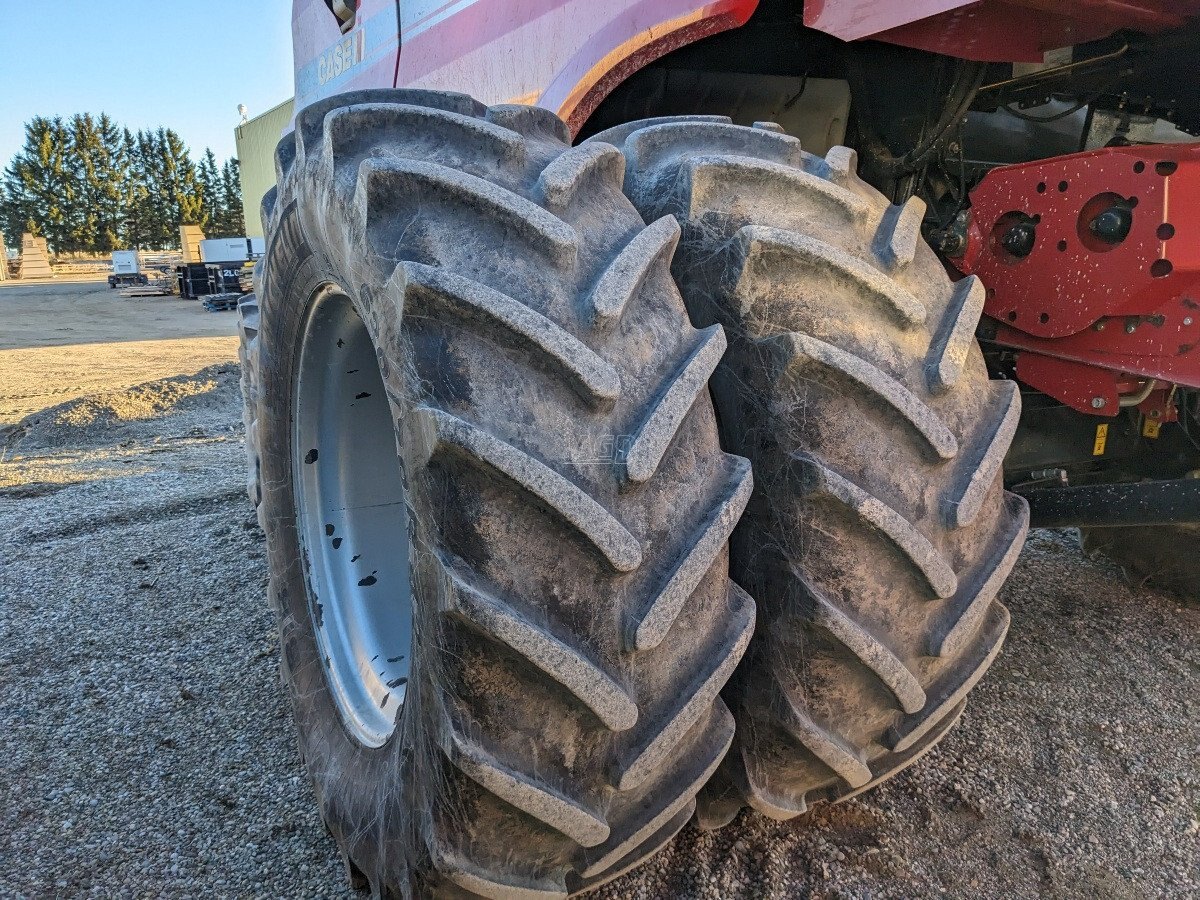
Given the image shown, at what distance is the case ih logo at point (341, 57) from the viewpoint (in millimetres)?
2974

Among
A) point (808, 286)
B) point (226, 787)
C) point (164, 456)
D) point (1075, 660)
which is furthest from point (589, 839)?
point (164, 456)

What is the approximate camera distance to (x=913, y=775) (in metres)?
1.77

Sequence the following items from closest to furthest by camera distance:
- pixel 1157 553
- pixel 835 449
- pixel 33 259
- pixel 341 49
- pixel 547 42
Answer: pixel 835 449 → pixel 547 42 → pixel 1157 553 → pixel 341 49 → pixel 33 259

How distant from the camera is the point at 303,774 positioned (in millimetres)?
1855

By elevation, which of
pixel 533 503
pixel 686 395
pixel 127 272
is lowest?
pixel 127 272

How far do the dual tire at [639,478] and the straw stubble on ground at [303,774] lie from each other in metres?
0.22

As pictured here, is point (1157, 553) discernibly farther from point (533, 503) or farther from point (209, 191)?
point (209, 191)

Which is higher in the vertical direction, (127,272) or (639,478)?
(639,478)

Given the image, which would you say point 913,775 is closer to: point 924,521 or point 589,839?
point 924,521

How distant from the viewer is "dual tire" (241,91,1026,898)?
1041 millimetres

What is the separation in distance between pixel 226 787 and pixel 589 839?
1.06 meters

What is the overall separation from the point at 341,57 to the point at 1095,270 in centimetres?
268

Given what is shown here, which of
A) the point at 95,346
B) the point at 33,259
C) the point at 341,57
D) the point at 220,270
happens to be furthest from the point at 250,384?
the point at 33,259

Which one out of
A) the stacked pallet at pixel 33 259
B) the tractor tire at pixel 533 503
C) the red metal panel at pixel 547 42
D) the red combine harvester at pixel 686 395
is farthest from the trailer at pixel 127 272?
the tractor tire at pixel 533 503
